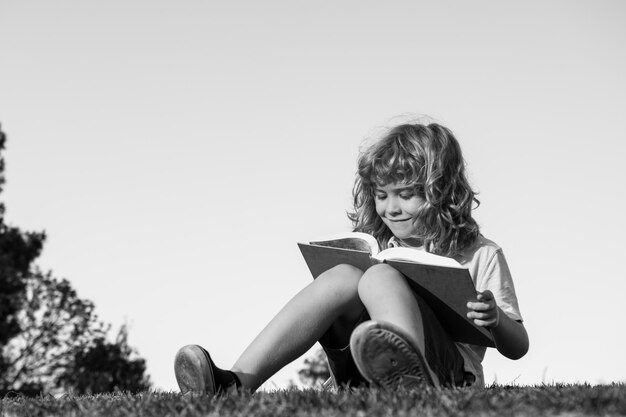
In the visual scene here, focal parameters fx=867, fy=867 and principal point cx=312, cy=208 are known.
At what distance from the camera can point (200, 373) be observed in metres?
3.47

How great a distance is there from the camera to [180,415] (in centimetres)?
293

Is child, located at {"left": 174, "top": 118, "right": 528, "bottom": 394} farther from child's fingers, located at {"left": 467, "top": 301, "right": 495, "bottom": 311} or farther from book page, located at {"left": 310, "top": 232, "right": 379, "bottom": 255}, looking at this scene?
book page, located at {"left": 310, "top": 232, "right": 379, "bottom": 255}

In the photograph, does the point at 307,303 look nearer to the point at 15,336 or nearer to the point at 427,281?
the point at 427,281

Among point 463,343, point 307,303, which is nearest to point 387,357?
point 307,303

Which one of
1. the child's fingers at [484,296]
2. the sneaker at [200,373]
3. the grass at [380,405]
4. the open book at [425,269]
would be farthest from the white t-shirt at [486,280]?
the sneaker at [200,373]

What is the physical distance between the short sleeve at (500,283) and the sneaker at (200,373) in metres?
1.36

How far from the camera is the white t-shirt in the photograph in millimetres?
4148

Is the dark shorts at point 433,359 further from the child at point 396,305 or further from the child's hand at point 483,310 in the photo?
the child's hand at point 483,310

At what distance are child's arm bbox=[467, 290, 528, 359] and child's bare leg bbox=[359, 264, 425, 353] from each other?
0.82 feet

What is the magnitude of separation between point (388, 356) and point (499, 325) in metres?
0.76

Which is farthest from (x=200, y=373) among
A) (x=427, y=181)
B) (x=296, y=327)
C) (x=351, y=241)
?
(x=427, y=181)

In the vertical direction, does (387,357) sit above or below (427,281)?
below

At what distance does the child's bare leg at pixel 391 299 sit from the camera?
11.3ft

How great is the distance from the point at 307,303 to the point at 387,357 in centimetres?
58
